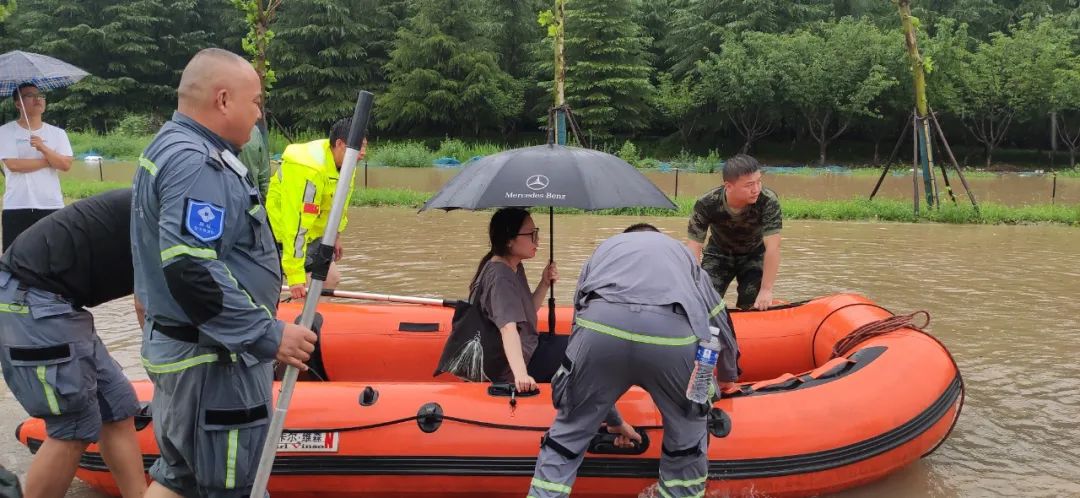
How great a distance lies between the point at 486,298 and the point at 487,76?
25.3 metres

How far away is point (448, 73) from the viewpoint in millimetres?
28500

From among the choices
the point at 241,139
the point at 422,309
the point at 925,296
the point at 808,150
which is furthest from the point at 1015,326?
the point at 808,150

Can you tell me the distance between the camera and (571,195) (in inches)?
127

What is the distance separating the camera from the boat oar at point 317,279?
2.14m

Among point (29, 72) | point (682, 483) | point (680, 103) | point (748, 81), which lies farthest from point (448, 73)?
point (682, 483)

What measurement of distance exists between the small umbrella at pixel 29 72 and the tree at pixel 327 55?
2545 cm

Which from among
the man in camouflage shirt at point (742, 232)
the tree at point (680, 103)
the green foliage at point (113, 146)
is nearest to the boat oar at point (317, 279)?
the man in camouflage shirt at point (742, 232)

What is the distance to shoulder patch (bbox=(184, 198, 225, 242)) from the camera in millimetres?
1951

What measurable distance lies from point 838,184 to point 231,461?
1476 centimetres

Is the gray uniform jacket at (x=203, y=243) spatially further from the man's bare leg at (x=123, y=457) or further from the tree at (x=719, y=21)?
the tree at (x=719, y=21)

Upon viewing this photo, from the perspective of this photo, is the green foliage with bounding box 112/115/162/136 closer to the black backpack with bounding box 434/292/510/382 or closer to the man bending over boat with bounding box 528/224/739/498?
the black backpack with bounding box 434/292/510/382

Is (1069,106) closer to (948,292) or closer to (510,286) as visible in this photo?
(948,292)

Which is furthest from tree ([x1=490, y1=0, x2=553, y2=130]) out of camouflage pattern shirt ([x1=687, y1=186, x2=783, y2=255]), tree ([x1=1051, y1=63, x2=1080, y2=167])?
camouflage pattern shirt ([x1=687, y1=186, x2=783, y2=255])

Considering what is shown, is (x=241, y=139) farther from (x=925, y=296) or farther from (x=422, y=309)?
(x=925, y=296)
